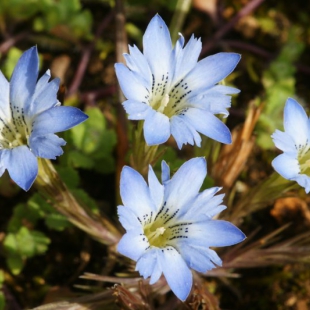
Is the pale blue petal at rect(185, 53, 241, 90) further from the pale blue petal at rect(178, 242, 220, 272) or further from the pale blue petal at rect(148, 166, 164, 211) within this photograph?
the pale blue petal at rect(178, 242, 220, 272)

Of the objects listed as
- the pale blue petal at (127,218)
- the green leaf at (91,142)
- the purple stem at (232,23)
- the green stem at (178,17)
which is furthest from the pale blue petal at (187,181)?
the purple stem at (232,23)

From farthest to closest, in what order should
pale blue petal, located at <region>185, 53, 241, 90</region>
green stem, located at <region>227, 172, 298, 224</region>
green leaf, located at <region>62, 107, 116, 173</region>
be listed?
green leaf, located at <region>62, 107, 116, 173</region>, green stem, located at <region>227, 172, 298, 224</region>, pale blue petal, located at <region>185, 53, 241, 90</region>

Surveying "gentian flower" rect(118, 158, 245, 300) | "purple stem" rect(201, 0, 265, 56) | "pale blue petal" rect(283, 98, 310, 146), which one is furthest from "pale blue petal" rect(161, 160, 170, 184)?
"purple stem" rect(201, 0, 265, 56)

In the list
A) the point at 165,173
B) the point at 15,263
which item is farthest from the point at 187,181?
the point at 15,263

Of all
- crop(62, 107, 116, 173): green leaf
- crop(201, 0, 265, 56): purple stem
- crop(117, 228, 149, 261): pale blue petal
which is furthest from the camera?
crop(201, 0, 265, 56): purple stem

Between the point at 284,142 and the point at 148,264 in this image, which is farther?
the point at 284,142

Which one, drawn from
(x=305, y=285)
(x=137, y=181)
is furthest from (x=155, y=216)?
(x=305, y=285)

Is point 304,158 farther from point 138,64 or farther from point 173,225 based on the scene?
point 138,64
